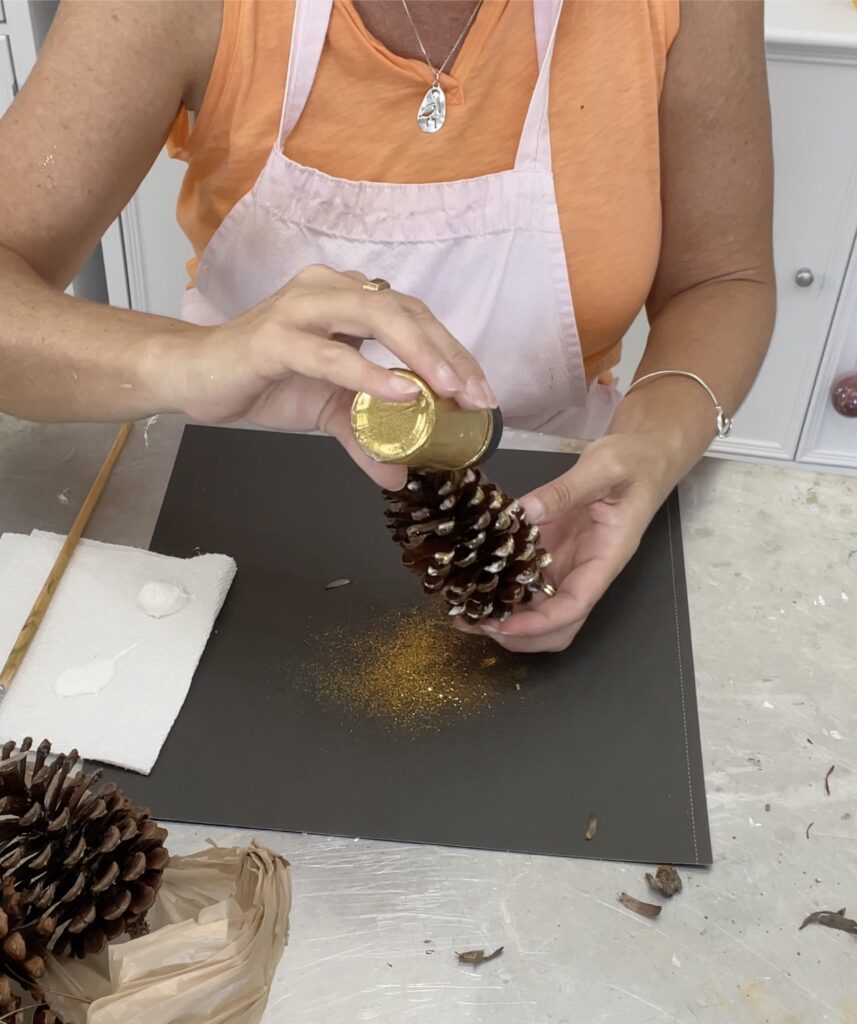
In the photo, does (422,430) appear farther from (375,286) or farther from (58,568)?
(58,568)

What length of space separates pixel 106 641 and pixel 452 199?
439 millimetres

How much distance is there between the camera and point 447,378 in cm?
56

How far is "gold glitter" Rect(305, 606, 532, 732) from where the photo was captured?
0.65m

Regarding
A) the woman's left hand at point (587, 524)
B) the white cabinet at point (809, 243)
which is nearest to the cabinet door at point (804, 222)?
the white cabinet at point (809, 243)

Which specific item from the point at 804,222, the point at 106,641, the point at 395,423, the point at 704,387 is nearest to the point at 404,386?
the point at 395,423

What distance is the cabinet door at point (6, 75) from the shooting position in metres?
1.44

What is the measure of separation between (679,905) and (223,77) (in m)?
0.65

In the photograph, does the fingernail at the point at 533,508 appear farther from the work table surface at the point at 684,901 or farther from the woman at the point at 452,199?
the work table surface at the point at 684,901

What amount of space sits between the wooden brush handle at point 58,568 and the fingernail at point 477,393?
12.3 inches

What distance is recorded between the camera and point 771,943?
0.55m

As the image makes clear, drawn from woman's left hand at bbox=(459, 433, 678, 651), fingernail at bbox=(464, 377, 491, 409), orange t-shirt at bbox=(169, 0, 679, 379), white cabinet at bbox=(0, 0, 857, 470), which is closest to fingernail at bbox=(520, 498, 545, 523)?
woman's left hand at bbox=(459, 433, 678, 651)

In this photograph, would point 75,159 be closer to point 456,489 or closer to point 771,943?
point 456,489

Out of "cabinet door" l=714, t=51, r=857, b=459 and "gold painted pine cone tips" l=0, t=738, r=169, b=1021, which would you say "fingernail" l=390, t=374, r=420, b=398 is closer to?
"gold painted pine cone tips" l=0, t=738, r=169, b=1021

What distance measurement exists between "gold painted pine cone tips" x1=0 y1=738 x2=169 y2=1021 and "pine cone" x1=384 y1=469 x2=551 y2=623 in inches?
8.8
